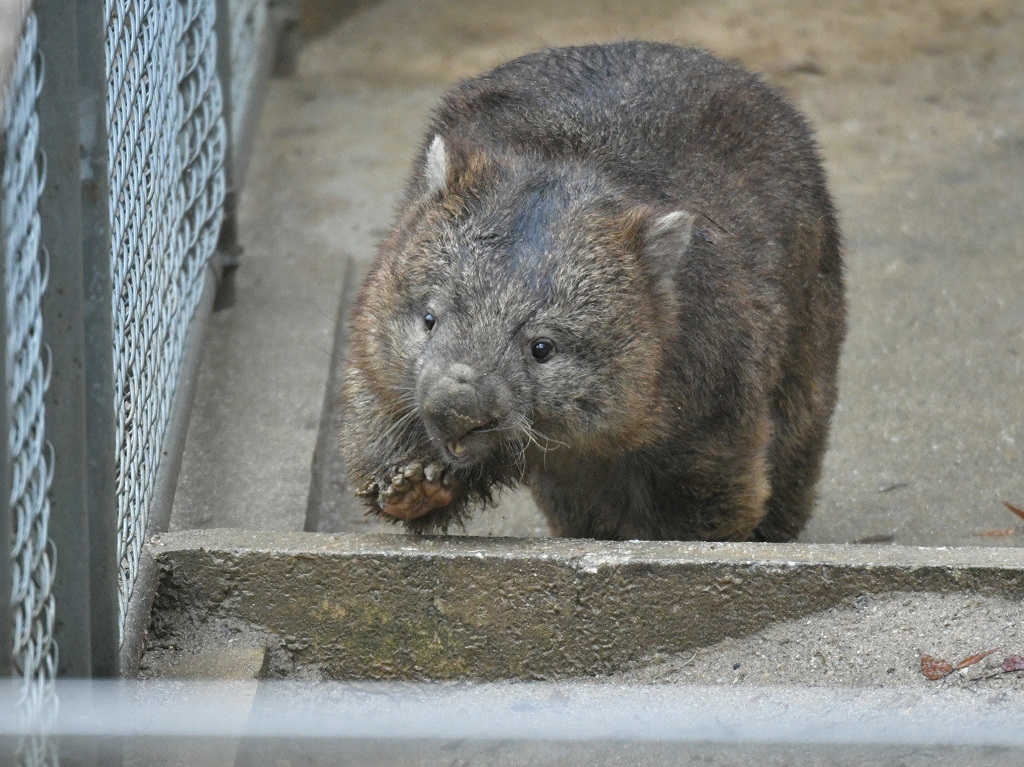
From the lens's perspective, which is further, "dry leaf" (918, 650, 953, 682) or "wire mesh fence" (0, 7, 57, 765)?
"dry leaf" (918, 650, 953, 682)

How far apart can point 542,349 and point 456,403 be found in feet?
1.06

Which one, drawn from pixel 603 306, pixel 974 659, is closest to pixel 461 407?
pixel 603 306

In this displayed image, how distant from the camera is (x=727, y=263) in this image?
421cm

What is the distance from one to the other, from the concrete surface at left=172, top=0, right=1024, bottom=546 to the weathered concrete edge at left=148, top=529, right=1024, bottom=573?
0.86m

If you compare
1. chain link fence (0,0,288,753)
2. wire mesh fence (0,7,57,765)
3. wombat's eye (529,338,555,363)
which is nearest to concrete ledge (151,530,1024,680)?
chain link fence (0,0,288,753)

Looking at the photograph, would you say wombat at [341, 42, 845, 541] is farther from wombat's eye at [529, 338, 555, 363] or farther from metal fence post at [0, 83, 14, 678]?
metal fence post at [0, 83, 14, 678]

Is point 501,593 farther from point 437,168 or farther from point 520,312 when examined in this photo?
point 437,168

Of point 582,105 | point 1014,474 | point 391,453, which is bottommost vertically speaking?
point 1014,474

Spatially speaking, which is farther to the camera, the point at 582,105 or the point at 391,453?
the point at 582,105

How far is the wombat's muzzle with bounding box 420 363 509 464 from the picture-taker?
354 centimetres

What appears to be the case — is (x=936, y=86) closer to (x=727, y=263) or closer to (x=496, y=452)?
(x=727, y=263)

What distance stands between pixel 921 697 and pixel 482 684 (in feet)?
3.48

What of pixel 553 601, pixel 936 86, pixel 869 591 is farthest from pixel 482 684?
pixel 936 86

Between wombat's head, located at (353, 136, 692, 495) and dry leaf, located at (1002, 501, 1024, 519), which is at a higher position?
wombat's head, located at (353, 136, 692, 495)
